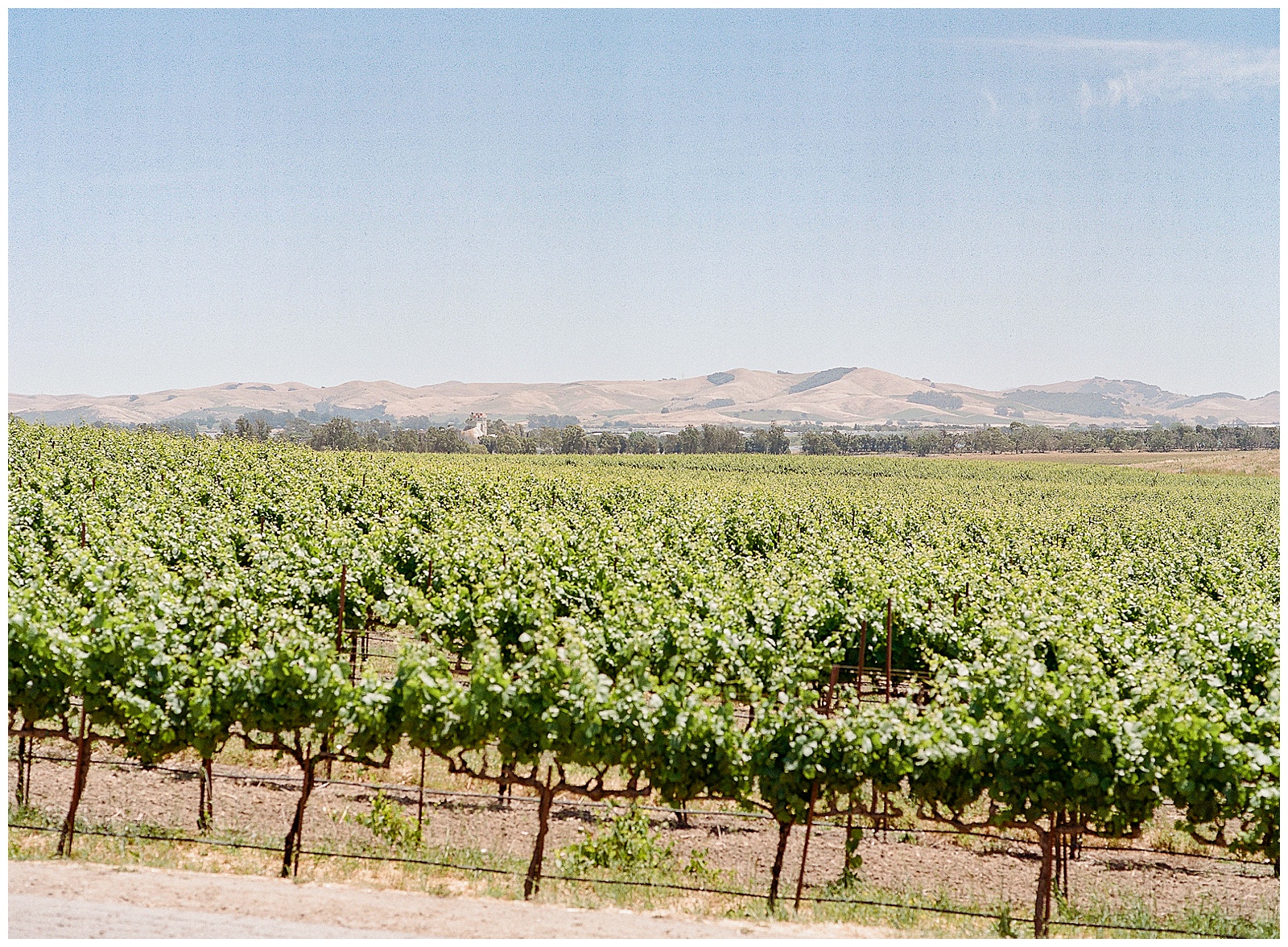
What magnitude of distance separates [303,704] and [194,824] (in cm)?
280

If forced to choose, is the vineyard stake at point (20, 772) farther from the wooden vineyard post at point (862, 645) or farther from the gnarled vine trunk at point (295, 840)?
the wooden vineyard post at point (862, 645)

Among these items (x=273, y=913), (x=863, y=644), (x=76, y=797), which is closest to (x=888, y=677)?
(x=863, y=644)

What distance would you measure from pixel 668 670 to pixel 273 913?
4153 millimetres

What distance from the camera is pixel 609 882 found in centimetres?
941

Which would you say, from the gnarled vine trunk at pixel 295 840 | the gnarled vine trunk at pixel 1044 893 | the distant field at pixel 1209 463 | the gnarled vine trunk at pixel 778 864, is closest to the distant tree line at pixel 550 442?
the distant field at pixel 1209 463

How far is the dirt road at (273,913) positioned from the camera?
23.7ft

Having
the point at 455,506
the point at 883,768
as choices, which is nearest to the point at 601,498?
the point at 455,506

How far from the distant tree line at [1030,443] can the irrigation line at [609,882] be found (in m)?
123

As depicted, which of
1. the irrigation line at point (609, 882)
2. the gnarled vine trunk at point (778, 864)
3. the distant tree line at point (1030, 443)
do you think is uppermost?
the distant tree line at point (1030, 443)

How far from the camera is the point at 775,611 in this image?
13828 mm

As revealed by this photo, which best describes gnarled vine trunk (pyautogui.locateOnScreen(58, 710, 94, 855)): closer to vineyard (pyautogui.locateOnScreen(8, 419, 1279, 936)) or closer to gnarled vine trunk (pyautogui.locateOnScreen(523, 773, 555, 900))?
vineyard (pyautogui.locateOnScreen(8, 419, 1279, 936))

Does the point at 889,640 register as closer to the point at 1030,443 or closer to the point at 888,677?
the point at 888,677

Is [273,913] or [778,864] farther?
[778,864]

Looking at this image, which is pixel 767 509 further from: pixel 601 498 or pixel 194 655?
pixel 194 655
